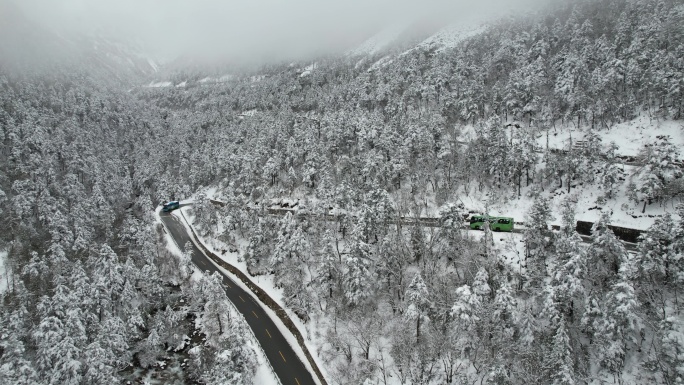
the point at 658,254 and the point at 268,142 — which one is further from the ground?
the point at 268,142

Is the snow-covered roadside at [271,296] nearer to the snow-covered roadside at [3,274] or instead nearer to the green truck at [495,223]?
the green truck at [495,223]

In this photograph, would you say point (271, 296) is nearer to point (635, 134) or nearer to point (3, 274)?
point (3, 274)

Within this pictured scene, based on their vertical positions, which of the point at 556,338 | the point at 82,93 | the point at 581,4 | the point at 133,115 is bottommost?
the point at 556,338

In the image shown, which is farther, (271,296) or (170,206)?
(170,206)

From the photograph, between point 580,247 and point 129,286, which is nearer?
point 580,247

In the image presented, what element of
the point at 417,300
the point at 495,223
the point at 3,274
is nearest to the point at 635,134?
the point at 495,223

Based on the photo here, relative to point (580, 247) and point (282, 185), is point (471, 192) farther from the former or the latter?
point (282, 185)

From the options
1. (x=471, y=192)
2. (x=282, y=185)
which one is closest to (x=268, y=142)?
(x=282, y=185)
